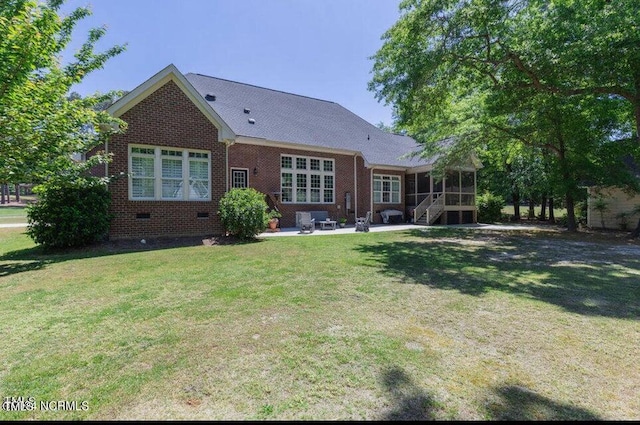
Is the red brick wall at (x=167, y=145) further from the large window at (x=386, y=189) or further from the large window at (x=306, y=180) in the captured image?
the large window at (x=386, y=189)

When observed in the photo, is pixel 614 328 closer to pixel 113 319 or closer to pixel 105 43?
pixel 113 319

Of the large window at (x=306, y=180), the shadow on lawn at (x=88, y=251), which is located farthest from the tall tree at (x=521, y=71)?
the shadow on lawn at (x=88, y=251)

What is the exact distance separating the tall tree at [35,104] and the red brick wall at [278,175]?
269 inches

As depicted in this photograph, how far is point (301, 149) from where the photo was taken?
16.4m

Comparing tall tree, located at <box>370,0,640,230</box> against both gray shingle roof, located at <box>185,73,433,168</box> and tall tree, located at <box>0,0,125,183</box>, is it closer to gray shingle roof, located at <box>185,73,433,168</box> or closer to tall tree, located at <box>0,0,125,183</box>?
gray shingle roof, located at <box>185,73,433,168</box>

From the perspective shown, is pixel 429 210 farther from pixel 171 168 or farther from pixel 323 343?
pixel 323 343

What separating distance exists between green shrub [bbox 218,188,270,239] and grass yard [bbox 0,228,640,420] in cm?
444

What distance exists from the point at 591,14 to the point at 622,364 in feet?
34.2

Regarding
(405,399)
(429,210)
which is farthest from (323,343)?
(429,210)

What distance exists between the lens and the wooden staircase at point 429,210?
18.6m

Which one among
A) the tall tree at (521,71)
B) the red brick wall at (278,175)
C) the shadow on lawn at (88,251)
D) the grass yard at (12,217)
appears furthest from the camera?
the grass yard at (12,217)

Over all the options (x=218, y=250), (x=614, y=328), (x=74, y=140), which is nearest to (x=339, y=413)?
(x=614, y=328)

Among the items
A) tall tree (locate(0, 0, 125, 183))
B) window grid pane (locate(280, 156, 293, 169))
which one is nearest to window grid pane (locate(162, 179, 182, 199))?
tall tree (locate(0, 0, 125, 183))

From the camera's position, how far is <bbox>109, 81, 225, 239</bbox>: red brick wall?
10539mm
